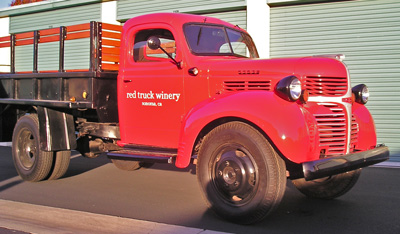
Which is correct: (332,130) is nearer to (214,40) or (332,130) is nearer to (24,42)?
(214,40)

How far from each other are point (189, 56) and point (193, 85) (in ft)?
1.23

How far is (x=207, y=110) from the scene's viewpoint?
4711 mm

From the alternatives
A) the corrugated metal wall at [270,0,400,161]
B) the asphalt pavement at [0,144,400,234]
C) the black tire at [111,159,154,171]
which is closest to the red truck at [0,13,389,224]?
the asphalt pavement at [0,144,400,234]

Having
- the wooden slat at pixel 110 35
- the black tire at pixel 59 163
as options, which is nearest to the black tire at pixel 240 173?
the wooden slat at pixel 110 35

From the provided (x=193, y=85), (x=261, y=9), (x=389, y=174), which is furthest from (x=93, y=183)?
(x=261, y=9)

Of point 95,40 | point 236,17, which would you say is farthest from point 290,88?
point 236,17

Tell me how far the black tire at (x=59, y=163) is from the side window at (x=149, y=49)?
2.14m

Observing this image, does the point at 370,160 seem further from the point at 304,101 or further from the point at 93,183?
the point at 93,183

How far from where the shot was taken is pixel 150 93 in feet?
18.5

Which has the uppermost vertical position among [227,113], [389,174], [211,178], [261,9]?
[261,9]

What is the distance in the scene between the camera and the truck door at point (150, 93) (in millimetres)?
5461

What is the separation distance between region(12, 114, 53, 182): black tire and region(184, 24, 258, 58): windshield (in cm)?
293

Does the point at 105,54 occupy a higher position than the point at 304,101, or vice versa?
the point at 105,54

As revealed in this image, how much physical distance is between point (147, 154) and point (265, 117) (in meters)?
1.76
